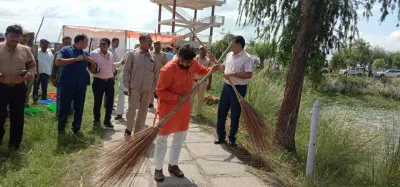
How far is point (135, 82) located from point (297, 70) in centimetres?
232

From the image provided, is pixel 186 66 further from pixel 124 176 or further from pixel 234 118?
pixel 234 118

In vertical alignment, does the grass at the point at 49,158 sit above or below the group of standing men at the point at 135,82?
below

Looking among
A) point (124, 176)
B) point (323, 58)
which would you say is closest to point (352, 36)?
point (323, 58)

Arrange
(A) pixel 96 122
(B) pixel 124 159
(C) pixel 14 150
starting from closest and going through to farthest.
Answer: (B) pixel 124 159, (C) pixel 14 150, (A) pixel 96 122

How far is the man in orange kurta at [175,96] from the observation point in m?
3.73

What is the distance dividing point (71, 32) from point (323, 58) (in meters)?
13.6

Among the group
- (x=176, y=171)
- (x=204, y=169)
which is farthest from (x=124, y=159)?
(x=204, y=169)

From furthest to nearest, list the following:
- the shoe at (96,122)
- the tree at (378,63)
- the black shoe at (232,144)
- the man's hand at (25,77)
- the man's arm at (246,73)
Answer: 1. the tree at (378,63)
2. the shoe at (96,122)
3. the black shoe at (232,144)
4. the man's arm at (246,73)
5. the man's hand at (25,77)

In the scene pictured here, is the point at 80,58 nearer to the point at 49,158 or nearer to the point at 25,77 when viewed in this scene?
the point at 25,77

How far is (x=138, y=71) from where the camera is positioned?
17.3 ft

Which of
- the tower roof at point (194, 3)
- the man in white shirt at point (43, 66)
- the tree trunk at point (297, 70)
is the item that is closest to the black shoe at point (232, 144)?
the tree trunk at point (297, 70)

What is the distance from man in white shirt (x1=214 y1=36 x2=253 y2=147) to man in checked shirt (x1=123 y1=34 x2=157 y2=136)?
112cm

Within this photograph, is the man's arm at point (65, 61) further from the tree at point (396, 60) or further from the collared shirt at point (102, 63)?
the tree at point (396, 60)

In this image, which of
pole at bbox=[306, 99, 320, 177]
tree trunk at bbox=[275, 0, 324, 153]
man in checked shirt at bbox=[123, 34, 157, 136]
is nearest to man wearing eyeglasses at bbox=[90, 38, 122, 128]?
man in checked shirt at bbox=[123, 34, 157, 136]
